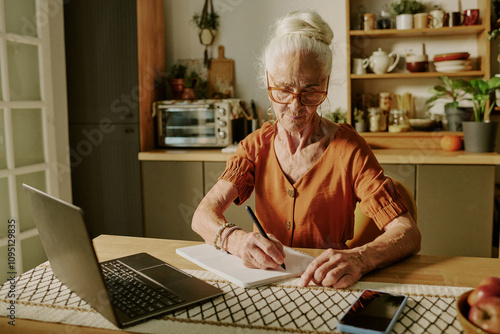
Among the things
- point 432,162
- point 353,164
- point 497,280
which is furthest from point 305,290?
point 432,162

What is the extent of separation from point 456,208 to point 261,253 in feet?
6.38

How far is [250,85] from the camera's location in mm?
3443

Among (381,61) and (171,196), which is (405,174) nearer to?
(381,61)

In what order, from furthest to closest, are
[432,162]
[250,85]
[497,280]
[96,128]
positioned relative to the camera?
1. [250,85]
2. [96,128]
3. [432,162]
4. [497,280]

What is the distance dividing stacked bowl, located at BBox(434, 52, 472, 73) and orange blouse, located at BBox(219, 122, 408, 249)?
181 centimetres

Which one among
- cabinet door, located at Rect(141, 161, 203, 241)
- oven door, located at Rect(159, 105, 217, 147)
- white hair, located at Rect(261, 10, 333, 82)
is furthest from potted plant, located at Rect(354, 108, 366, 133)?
white hair, located at Rect(261, 10, 333, 82)

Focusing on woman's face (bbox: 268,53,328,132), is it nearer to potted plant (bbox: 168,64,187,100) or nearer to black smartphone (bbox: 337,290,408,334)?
black smartphone (bbox: 337,290,408,334)

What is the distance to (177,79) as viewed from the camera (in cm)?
337

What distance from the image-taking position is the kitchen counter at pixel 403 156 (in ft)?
8.51

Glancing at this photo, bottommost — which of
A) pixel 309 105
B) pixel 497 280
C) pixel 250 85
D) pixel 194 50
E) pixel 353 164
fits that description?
pixel 497 280

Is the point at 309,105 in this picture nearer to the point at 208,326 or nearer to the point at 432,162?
the point at 208,326

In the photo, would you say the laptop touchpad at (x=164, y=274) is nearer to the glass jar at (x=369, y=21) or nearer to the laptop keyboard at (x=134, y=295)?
the laptop keyboard at (x=134, y=295)

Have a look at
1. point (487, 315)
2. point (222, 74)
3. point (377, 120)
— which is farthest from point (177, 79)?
point (487, 315)

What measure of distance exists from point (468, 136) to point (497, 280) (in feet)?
7.40
